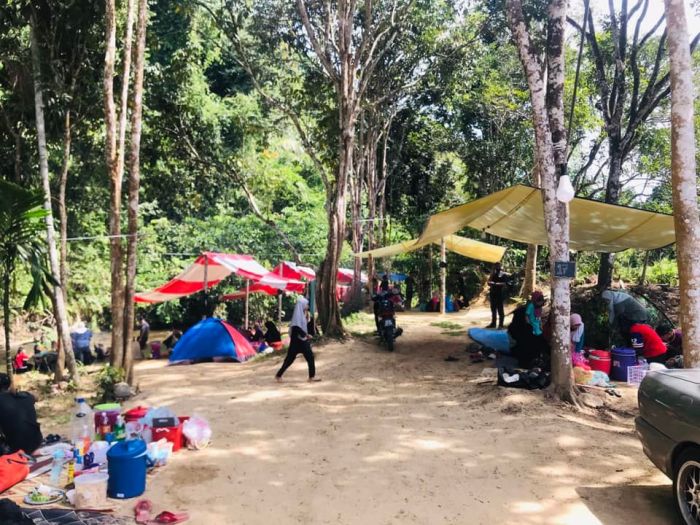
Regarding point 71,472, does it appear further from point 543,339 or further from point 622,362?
point 622,362

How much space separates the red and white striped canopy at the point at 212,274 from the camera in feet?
39.0

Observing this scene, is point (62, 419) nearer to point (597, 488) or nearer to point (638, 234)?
point (597, 488)

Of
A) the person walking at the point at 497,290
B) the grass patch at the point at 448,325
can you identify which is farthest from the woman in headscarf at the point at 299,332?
the grass patch at the point at 448,325

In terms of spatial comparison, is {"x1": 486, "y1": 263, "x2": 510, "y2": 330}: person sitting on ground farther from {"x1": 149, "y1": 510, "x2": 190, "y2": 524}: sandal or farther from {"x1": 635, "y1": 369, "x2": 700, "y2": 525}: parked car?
{"x1": 149, "y1": 510, "x2": 190, "y2": 524}: sandal

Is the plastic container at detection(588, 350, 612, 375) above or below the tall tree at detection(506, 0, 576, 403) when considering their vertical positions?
below

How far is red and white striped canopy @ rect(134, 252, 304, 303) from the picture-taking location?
468 inches

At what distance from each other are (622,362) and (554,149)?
3.31 metres

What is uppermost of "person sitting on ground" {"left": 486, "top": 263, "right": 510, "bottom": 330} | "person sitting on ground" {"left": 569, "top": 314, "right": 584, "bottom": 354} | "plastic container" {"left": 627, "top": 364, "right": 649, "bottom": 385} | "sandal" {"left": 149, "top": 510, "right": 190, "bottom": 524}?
"person sitting on ground" {"left": 486, "top": 263, "right": 510, "bottom": 330}

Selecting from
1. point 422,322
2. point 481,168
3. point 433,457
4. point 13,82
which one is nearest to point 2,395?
point 433,457

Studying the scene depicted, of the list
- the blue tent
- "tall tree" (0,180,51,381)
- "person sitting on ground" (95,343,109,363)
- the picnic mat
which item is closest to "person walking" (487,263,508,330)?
the picnic mat

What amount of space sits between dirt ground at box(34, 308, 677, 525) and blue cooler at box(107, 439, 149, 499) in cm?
15

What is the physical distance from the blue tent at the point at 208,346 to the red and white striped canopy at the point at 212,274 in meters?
1.16

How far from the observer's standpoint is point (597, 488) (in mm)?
4172

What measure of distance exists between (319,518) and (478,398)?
346 cm
